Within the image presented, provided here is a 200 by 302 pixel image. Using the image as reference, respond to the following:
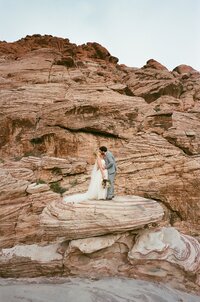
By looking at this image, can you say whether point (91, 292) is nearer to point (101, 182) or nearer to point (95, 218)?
point (95, 218)

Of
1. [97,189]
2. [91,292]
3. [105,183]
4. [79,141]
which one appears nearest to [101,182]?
[105,183]

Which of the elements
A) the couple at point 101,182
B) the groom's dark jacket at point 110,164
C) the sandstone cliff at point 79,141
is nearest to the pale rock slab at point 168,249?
the sandstone cliff at point 79,141

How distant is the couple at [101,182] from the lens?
12984 mm

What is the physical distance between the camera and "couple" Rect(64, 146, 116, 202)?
42.6ft

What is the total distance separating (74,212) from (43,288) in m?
2.88

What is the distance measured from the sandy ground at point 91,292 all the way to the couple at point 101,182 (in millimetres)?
3166

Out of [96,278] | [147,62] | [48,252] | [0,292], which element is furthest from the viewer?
[147,62]

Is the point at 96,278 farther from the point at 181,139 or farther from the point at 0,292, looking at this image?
the point at 181,139

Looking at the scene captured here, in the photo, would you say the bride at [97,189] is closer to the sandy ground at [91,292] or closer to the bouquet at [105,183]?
the bouquet at [105,183]

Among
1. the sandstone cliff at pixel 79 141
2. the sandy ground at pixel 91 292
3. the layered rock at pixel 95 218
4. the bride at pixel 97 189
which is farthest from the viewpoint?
the sandstone cliff at pixel 79 141

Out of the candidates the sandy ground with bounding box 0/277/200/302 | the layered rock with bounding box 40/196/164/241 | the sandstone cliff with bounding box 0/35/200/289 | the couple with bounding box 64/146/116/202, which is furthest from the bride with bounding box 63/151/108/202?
the sandy ground with bounding box 0/277/200/302

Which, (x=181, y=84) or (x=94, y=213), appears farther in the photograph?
(x=181, y=84)

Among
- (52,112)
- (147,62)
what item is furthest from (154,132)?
(147,62)

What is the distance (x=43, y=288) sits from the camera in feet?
34.5
